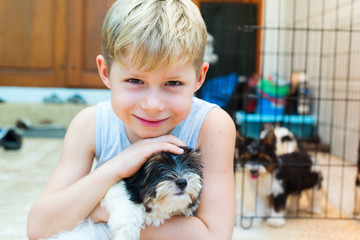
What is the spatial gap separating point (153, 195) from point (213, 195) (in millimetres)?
266

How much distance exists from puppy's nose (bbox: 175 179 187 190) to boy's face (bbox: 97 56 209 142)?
183mm

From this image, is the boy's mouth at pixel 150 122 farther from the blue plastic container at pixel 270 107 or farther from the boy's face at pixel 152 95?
the blue plastic container at pixel 270 107

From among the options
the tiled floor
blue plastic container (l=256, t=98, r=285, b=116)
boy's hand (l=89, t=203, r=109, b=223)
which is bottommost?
the tiled floor

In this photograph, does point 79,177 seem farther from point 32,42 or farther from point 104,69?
point 32,42

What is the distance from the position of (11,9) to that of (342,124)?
11.3 ft

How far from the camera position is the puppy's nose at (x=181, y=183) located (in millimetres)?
Result: 857

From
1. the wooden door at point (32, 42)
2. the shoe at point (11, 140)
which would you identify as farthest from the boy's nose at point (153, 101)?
the wooden door at point (32, 42)

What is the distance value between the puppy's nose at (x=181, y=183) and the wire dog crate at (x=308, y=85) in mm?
1534

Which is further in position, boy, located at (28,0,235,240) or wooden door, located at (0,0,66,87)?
wooden door, located at (0,0,66,87)

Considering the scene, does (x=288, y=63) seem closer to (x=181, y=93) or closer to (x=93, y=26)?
(x=93, y=26)

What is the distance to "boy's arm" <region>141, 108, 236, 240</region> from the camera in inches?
39.7

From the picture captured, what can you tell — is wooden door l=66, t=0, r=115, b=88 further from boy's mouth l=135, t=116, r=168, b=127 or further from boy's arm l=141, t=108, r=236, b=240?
boy's mouth l=135, t=116, r=168, b=127

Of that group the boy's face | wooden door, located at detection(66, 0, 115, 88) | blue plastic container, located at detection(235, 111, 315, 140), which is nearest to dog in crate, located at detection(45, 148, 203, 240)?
the boy's face

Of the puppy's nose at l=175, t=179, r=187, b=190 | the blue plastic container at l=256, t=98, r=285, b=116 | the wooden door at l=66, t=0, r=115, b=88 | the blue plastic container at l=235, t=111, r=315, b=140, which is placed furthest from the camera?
the wooden door at l=66, t=0, r=115, b=88
